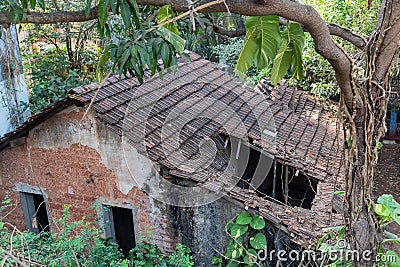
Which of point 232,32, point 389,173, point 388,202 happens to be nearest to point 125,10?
point 232,32

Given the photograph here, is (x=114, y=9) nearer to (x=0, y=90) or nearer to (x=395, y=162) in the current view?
(x=0, y=90)

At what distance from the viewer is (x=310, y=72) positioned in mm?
11336

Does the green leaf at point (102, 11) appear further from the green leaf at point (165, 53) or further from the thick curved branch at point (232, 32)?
the thick curved branch at point (232, 32)

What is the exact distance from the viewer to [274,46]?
2.98 meters

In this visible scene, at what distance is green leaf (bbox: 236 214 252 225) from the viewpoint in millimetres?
4927

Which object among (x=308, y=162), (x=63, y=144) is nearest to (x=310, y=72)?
(x=308, y=162)

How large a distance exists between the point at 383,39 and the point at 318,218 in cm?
324

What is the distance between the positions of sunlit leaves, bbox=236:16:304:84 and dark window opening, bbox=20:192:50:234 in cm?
494

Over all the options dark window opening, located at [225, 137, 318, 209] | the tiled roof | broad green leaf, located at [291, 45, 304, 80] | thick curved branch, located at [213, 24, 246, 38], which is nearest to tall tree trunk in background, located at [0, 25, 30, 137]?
the tiled roof

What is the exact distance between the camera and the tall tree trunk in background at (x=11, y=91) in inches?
331

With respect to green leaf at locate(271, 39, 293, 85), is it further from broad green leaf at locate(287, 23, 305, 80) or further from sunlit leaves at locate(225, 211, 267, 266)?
sunlit leaves at locate(225, 211, 267, 266)

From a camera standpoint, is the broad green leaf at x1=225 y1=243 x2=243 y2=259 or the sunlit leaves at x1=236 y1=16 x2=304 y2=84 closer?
the sunlit leaves at x1=236 y1=16 x2=304 y2=84

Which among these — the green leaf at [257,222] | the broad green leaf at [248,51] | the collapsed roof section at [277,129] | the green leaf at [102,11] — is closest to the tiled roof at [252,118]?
the collapsed roof section at [277,129]

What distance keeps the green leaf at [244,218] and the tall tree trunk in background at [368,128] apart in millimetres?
2280
